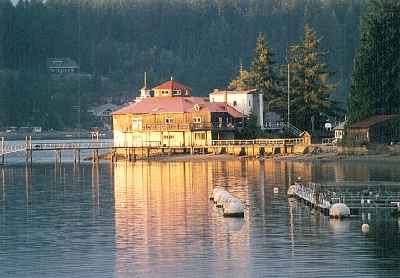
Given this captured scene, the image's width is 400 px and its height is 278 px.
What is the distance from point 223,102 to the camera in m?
128

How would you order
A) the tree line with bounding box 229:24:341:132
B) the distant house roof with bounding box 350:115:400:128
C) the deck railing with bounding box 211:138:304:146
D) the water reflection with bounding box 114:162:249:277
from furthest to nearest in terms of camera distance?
the tree line with bounding box 229:24:341:132 < the deck railing with bounding box 211:138:304:146 < the distant house roof with bounding box 350:115:400:128 < the water reflection with bounding box 114:162:249:277

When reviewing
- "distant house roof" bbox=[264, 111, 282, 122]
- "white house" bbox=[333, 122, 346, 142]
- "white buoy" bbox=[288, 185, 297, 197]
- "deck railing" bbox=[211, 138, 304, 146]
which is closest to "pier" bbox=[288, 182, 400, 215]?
"white buoy" bbox=[288, 185, 297, 197]

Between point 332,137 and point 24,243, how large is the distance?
7366 cm

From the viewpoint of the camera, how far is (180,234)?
54.7 meters

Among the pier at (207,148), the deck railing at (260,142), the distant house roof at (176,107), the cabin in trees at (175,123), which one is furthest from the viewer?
the distant house roof at (176,107)

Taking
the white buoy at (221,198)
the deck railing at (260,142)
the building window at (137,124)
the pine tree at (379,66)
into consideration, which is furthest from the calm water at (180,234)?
the building window at (137,124)

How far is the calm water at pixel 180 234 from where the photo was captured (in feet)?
150

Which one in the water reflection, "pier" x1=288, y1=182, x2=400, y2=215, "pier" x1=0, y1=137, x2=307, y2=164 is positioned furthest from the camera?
"pier" x1=0, y1=137, x2=307, y2=164

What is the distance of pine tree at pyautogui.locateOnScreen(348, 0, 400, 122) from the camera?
112938mm

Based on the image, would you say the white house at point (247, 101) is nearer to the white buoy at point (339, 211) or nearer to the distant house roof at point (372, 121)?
the distant house roof at point (372, 121)

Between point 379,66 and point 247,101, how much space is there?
722 inches

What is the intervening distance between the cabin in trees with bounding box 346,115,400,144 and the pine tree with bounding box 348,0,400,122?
9.42 feet

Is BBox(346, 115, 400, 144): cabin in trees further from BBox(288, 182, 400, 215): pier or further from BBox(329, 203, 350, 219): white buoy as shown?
BBox(329, 203, 350, 219): white buoy

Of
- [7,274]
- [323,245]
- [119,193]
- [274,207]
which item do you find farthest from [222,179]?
[7,274]
